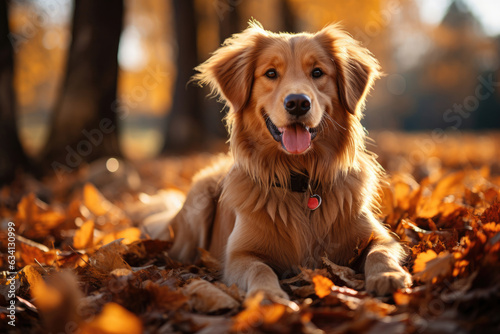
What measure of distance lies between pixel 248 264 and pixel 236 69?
1648 millimetres

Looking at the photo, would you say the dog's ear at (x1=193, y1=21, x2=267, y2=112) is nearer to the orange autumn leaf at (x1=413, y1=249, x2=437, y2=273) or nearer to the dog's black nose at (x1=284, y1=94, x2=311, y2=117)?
the dog's black nose at (x1=284, y1=94, x2=311, y2=117)

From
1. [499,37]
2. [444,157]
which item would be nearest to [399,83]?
[499,37]

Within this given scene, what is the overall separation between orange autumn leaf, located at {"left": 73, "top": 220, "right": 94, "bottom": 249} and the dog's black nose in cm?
188

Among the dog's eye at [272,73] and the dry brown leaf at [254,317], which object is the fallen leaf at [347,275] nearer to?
the dry brown leaf at [254,317]

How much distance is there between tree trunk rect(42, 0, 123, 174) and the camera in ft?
23.0

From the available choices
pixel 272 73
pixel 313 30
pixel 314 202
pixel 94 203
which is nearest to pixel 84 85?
pixel 94 203

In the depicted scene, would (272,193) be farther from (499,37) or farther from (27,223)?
(499,37)

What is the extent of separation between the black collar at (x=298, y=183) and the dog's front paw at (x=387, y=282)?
1.04 m

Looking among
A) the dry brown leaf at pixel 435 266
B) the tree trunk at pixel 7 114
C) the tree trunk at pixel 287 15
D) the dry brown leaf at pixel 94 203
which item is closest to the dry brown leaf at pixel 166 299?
the dry brown leaf at pixel 435 266

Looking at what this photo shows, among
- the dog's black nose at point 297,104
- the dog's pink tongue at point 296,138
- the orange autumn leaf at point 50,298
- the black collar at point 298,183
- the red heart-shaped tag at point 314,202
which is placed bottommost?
the orange autumn leaf at point 50,298

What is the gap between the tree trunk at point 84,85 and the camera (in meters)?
7.02

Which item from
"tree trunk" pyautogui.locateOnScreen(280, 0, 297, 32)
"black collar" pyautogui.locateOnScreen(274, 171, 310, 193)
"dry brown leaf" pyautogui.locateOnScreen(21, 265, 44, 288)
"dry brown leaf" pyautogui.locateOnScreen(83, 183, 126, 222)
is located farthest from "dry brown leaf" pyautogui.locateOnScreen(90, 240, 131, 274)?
"tree trunk" pyautogui.locateOnScreen(280, 0, 297, 32)

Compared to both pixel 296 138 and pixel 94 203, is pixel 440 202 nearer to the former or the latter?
pixel 296 138

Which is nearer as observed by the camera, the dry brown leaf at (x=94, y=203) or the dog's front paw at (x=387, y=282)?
the dog's front paw at (x=387, y=282)
